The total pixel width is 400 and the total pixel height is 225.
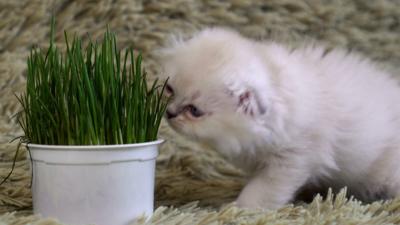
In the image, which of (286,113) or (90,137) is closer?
(90,137)

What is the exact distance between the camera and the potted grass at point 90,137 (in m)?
1.15

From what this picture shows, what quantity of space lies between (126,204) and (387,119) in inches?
28.3

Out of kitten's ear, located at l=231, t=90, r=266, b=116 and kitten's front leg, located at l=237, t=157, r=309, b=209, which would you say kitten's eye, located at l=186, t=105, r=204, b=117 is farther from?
kitten's front leg, located at l=237, t=157, r=309, b=209

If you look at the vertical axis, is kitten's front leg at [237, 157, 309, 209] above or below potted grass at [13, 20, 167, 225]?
below

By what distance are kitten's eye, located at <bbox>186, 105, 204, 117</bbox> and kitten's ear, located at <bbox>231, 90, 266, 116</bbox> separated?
0.25 ft

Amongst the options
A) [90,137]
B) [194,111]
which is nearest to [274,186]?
[194,111]

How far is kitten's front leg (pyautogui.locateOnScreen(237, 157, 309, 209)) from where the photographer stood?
4.56ft

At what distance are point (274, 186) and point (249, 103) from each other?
229 millimetres

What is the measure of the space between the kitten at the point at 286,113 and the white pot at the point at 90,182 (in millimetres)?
177

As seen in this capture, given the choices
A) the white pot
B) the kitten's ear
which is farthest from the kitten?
the white pot

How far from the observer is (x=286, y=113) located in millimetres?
1356

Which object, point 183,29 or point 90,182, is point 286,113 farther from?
point 183,29

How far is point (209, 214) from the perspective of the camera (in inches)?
47.8

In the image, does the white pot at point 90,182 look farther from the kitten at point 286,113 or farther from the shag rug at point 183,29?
the shag rug at point 183,29
